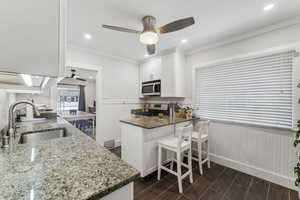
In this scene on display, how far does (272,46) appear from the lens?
202 centimetres

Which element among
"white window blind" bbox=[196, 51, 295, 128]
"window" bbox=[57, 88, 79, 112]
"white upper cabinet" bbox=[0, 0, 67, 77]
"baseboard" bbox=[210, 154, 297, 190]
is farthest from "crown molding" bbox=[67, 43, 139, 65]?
"window" bbox=[57, 88, 79, 112]

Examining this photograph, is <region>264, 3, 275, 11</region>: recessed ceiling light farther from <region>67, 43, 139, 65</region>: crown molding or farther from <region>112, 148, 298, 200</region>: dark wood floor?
<region>67, 43, 139, 65</region>: crown molding

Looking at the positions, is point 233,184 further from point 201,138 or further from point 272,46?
point 272,46

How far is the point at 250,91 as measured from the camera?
224 centimetres

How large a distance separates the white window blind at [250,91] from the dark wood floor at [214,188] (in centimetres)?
94

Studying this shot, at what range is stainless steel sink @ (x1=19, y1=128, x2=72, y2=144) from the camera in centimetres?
142

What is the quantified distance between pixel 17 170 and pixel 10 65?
22.7 inches

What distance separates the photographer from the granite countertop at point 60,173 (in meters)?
0.53

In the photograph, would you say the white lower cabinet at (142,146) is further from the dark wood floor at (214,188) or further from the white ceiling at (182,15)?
the white ceiling at (182,15)

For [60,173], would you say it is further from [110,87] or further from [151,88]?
[151,88]

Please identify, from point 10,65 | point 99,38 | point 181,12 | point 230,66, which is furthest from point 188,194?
point 99,38

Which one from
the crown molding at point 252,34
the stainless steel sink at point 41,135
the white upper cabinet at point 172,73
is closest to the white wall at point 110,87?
the white upper cabinet at point 172,73

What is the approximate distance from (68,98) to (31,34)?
7740 millimetres

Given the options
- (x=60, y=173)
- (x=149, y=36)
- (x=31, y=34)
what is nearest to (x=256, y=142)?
(x=149, y=36)
